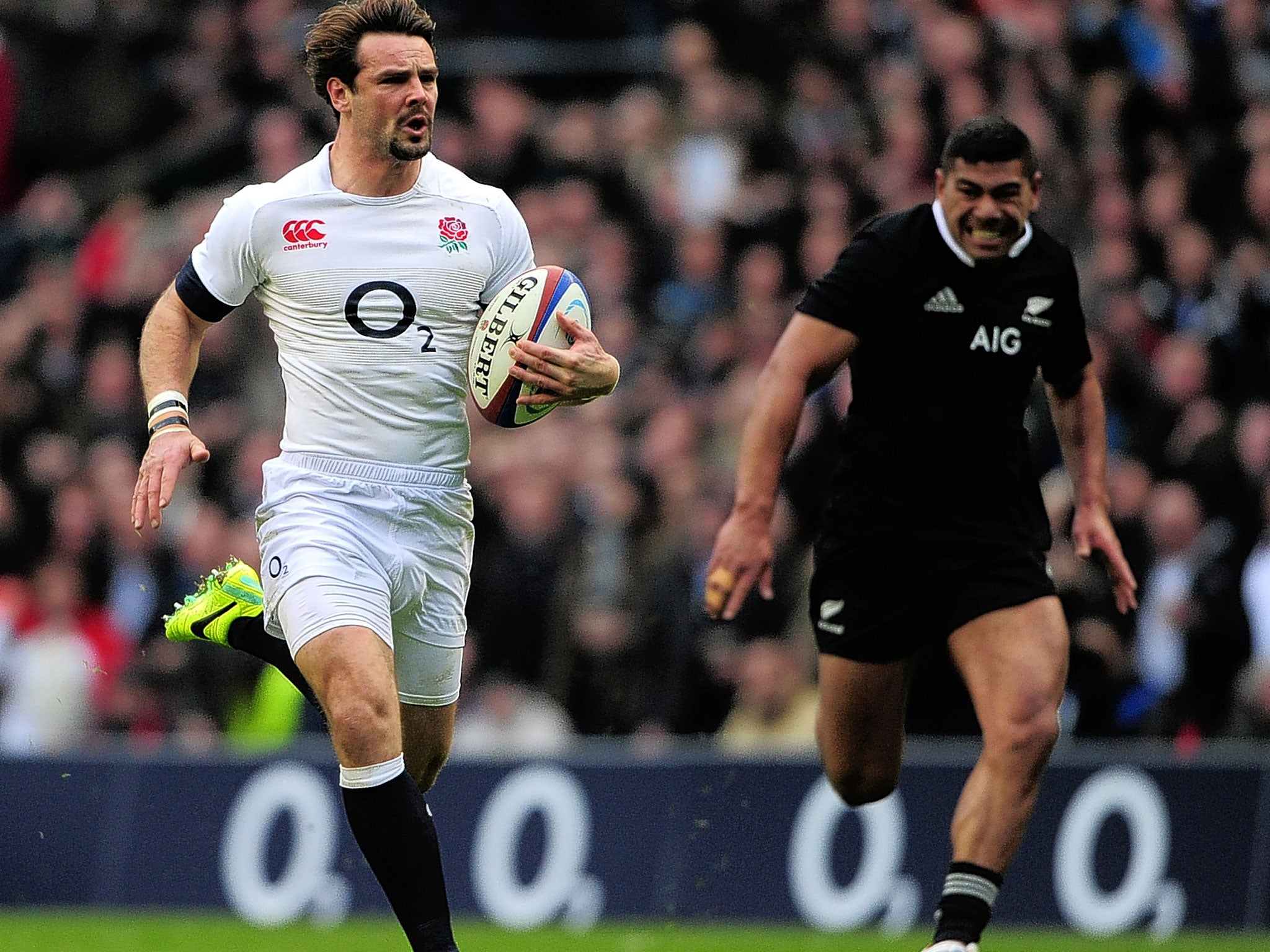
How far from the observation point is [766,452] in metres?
7.45

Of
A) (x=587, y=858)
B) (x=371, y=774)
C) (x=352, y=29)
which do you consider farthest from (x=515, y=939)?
(x=352, y=29)

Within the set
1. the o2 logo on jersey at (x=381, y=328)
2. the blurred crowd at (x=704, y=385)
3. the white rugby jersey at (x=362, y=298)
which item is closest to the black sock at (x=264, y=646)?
the white rugby jersey at (x=362, y=298)

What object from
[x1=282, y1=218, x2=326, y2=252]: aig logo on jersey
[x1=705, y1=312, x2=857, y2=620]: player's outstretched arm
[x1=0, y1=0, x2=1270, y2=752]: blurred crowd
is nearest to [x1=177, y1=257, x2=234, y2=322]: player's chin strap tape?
[x1=282, y1=218, x2=326, y2=252]: aig logo on jersey

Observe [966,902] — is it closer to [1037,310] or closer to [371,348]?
[1037,310]

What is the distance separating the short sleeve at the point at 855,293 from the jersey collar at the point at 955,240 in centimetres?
22

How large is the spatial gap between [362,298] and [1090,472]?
9.21 ft

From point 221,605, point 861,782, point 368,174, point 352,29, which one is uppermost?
point 352,29

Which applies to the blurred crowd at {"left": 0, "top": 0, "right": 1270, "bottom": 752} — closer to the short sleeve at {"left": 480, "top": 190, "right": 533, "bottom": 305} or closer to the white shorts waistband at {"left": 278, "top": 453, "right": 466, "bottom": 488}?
the short sleeve at {"left": 480, "top": 190, "right": 533, "bottom": 305}

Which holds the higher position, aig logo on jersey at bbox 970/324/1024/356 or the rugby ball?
aig logo on jersey at bbox 970/324/1024/356

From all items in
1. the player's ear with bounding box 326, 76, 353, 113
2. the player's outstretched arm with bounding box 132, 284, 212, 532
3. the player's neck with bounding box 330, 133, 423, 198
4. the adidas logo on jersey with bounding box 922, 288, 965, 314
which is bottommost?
the player's outstretched arm with bounding box 132, 284, 212, 532

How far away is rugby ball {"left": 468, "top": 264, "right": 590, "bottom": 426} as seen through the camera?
23.0 ft

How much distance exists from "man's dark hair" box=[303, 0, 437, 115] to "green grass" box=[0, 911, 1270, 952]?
4.31m

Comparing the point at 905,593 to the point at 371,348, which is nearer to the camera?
the point at 371,348

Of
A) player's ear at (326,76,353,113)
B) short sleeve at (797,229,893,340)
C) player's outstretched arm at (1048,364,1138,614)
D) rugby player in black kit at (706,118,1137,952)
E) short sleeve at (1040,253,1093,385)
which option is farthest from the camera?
player's outstretched arm at (1048,364,1138,614)
